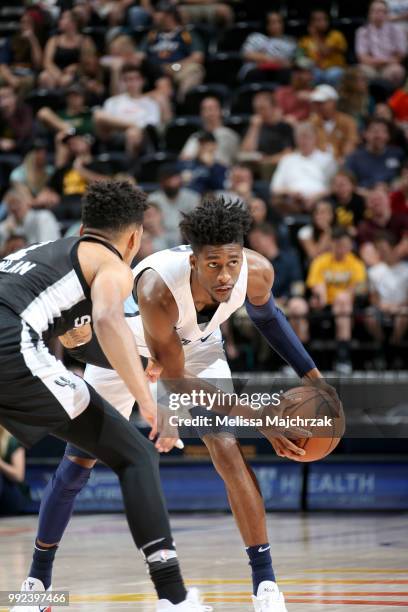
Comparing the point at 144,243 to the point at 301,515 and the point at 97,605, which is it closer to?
the point at 301,515

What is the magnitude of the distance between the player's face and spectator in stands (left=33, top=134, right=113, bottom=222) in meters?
8.13

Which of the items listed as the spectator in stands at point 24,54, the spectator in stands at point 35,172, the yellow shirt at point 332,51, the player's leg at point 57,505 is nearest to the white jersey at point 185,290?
the player's leg at point 57,505

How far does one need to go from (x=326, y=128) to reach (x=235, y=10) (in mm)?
3539

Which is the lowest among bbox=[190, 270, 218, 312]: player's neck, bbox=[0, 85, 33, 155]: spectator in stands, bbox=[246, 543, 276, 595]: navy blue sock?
bbox=[0, 85, 33, 155]: spectator in stands

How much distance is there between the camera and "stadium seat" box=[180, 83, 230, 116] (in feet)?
47.0

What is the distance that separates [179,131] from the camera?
46.5 ft

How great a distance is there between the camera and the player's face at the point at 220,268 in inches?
211

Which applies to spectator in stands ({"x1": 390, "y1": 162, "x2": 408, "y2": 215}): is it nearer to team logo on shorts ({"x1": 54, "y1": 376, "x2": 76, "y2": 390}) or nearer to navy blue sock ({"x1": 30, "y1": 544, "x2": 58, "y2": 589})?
navy blue sock ({"x1": 30, "y1": 544, "x2": 58, "y2": 589})

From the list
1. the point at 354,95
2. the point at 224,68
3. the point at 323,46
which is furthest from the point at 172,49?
the point at 354,95

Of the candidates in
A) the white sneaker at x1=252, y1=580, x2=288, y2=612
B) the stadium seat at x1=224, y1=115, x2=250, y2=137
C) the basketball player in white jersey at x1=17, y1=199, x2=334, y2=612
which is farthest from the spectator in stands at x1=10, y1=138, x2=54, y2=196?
the white sneaker at x1=252, y1=580, x2=288, y2=612

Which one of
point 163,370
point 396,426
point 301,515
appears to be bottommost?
point 301,515

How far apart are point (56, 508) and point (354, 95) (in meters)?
9.20

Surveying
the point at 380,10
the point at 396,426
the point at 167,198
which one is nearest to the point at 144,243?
the point at 167,198

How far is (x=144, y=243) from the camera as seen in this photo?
11305mm
